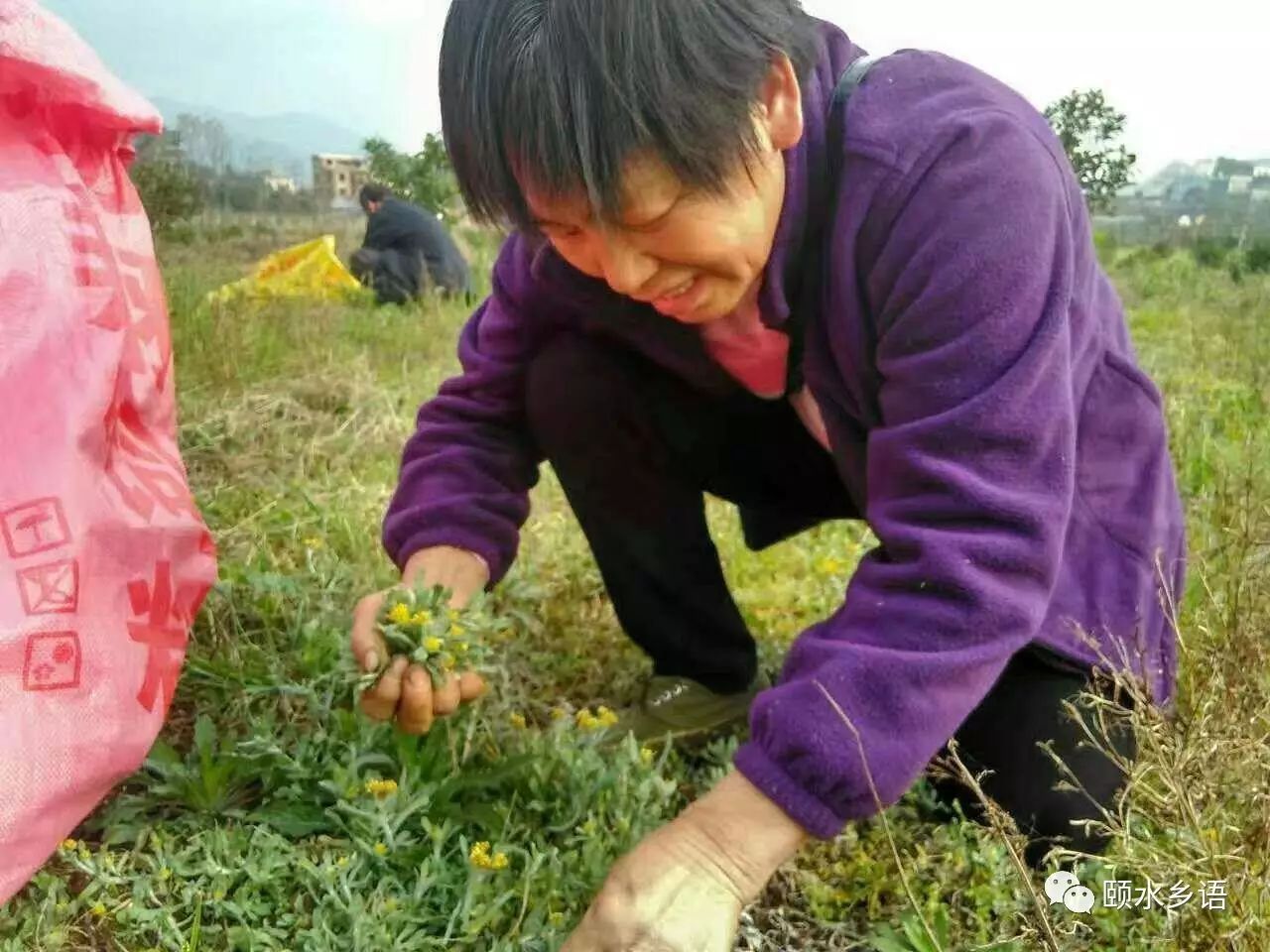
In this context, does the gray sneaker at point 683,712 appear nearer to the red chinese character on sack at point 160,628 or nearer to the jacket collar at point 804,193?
the red chinese character on sack at point 160,628

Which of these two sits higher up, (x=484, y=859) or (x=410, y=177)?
(x=410, y=177)

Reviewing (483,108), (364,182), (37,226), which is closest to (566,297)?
(483,108)

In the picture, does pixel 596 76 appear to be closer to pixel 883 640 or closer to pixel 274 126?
pixel 883 640

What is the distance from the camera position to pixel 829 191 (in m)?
1.24

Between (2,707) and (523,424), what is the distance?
77 cm

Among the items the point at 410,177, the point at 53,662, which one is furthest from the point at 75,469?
the point at 410,177

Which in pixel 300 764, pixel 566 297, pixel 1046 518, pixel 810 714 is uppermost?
pixel 566 297

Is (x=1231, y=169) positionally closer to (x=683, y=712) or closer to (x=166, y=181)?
(x=166, y=181)

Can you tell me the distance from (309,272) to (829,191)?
5273 mm

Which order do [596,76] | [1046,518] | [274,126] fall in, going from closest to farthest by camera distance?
1. [596,76]
2. [1046,518]
3. [274,126]

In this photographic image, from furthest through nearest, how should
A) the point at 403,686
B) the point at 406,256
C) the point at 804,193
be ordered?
the point at 406,256
the point at 403,686
the point at 804,193

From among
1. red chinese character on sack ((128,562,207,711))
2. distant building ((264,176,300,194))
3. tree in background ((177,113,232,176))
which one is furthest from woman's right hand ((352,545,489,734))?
distant building ((264,176,300,194))

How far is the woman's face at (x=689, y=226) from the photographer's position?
1.07 meters

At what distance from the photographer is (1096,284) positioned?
138cm
